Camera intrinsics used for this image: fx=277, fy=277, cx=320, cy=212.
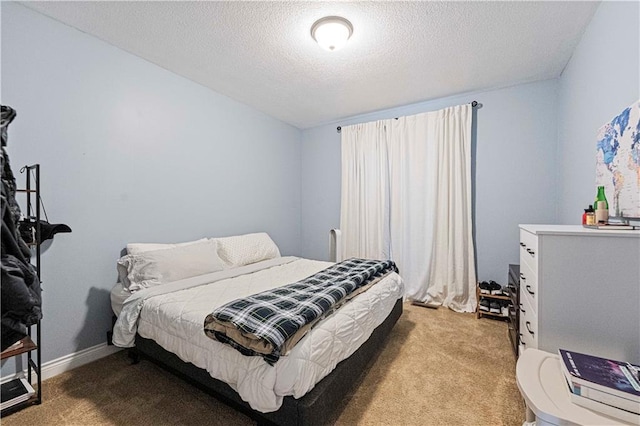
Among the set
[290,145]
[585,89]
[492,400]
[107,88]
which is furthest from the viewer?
[290,145]

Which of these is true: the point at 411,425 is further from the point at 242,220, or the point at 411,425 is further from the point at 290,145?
the point at 290,145

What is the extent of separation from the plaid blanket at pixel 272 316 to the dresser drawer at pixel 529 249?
3.49ft

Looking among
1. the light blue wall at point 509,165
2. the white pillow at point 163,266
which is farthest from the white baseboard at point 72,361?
the light blue wall at point 509,165

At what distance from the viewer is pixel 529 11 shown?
191cm

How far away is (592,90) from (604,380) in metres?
1.99

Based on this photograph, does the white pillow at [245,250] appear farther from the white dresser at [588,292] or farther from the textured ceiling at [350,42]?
the white dresser at [588,292]

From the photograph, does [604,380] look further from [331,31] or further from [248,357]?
[331,31]

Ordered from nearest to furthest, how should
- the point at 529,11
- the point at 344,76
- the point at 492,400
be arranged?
the point at 492,400 < the point at 529,11 < the point at 344,76

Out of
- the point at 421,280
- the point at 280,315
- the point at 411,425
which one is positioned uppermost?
the point at 280,315

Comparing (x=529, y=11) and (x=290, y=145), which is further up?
(x=529, y=11)

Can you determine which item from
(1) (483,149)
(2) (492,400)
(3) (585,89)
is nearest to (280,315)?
(2) (492,400)

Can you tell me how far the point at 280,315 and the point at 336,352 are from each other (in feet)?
1.29

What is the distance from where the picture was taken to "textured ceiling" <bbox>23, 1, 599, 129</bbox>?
6.22ft

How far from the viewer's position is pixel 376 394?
174 cm
